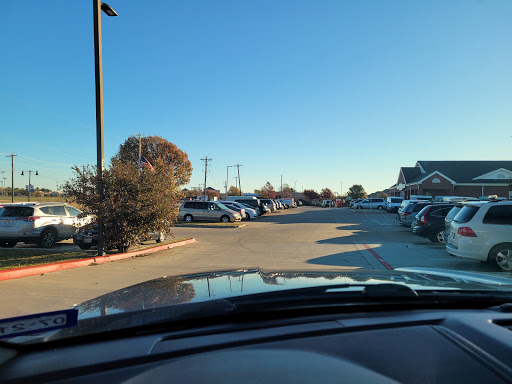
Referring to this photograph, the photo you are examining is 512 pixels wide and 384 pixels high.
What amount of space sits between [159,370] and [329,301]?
966 millimetres

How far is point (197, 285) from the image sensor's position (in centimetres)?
261

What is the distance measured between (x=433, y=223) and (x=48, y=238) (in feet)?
47.2

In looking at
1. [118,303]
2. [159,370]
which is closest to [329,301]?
[159,370]

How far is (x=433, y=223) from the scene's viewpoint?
1470 cm

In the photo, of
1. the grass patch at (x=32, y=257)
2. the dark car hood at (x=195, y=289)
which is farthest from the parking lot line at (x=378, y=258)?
the grass patch at (x=32, y=257)

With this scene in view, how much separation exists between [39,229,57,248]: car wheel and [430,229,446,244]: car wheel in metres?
14.3

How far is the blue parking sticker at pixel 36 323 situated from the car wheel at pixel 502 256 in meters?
9.80

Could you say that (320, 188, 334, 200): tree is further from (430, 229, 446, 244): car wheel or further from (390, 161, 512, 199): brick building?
(430, 229, 446, 244): car wheel

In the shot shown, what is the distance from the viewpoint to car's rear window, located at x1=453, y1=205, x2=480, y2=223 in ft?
30.7

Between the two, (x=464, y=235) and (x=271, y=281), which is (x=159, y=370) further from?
(x=464, y=235)

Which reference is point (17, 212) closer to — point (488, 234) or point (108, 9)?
point (108, 9)

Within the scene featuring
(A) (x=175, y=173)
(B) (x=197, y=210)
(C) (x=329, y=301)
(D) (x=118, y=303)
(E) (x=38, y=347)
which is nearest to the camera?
(E) (x=38, y=347)

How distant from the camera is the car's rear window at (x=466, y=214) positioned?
30.7 feet

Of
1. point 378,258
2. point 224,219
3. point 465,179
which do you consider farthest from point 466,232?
point 465,179
